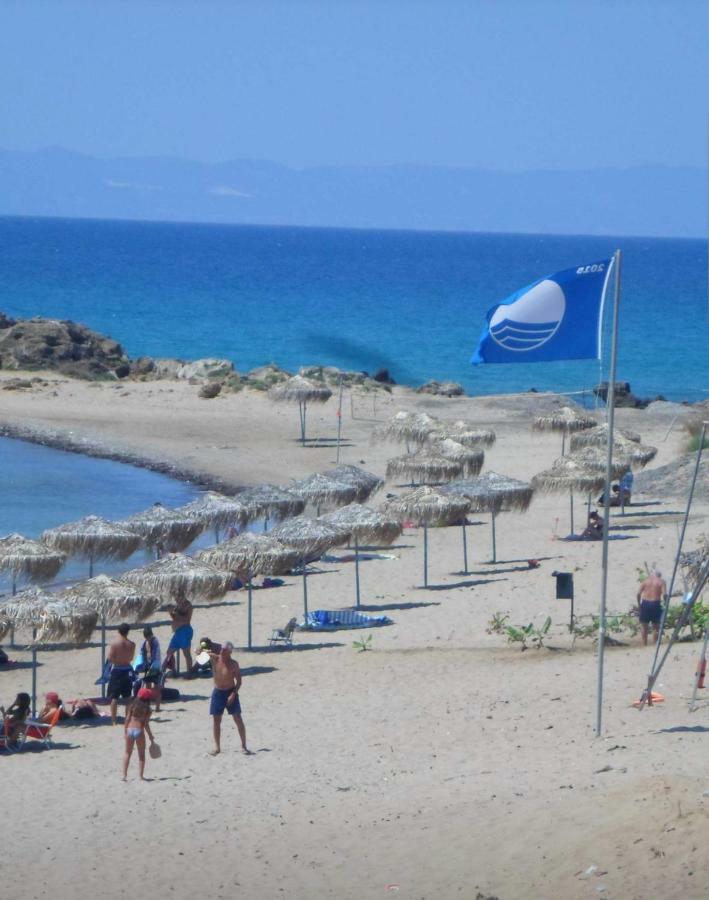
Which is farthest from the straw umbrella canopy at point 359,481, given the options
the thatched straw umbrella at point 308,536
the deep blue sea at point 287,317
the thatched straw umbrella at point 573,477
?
the thatched straw umbrella at point 308,536

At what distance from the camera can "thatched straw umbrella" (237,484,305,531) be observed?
71.5 ft

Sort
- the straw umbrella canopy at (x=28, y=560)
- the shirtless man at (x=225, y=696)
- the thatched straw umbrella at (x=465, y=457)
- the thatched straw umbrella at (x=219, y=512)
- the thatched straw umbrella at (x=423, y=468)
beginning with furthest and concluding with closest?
the thatched straw umbrella at (x=465, y=457) → the thatched straw umbrella at (x=423, y=468) → the thatched straw umbrella at (x=219, y=512) → the straw umbrella canopy at (x=28, y=560) → the shirtless man at (x=225, y=696)

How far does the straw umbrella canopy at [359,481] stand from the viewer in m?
23.9

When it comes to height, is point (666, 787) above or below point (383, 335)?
below

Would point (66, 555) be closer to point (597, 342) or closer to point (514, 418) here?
point (597, 342)

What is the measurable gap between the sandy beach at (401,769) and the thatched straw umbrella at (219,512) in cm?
117

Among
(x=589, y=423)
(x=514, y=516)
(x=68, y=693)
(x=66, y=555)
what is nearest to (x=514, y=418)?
(x=589, y=423)

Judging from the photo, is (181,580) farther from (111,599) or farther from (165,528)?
(165,528)

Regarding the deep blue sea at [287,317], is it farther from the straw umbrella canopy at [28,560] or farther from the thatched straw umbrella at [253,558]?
the straw umbrella canopy at [28,560]

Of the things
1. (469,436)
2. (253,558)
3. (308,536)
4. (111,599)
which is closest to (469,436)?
(469,436)

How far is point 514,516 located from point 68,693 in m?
11.8

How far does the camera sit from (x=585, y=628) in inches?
640

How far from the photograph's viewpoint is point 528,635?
15852 mm

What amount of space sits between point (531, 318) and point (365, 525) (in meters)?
7.81
